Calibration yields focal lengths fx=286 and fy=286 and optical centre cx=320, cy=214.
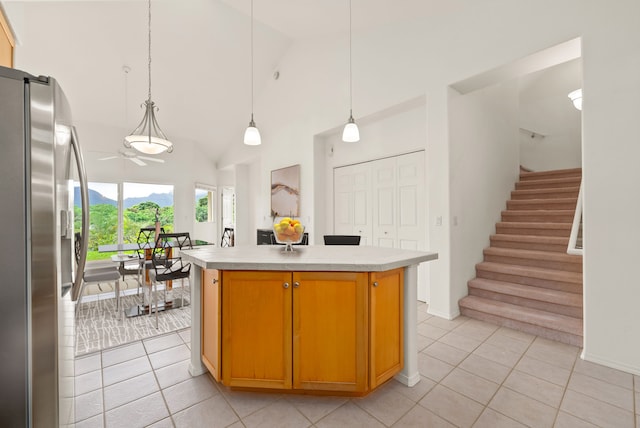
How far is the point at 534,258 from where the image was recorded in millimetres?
3400

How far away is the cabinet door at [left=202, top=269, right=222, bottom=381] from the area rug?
3.80ft

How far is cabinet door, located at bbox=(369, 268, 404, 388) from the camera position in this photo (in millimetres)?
1744

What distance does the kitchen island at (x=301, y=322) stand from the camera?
1717 millimetres

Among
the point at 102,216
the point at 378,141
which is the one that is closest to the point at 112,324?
the point at 378,141

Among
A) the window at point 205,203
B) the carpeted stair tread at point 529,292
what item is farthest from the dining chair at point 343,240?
the window at point 205,203

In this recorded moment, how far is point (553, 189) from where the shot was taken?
14.1 feet

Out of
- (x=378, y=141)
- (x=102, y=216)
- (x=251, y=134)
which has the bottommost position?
(x=102, y=216)

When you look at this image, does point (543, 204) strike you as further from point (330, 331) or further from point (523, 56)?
point (330, 331)

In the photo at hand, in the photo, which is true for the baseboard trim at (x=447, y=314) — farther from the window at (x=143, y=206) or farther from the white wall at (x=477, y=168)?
the window at (x=143, y=206)

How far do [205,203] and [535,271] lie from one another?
7446mm

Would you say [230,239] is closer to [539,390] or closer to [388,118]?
[388,118]

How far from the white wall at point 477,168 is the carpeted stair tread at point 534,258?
16 cm

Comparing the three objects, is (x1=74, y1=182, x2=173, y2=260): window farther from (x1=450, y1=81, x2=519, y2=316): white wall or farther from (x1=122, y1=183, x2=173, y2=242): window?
(x1=450, y1=81, x2=519, y2=316): white wall

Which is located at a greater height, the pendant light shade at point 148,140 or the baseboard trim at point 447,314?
the pendant light shade at point 148,140
